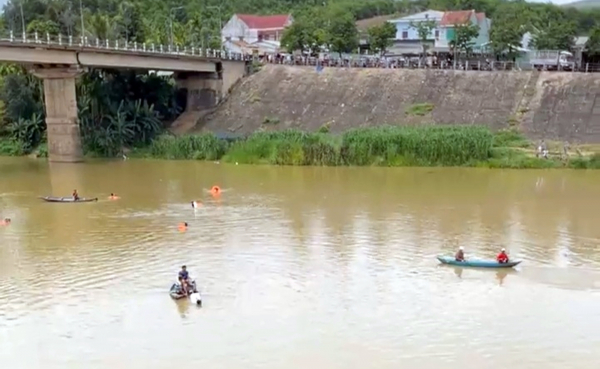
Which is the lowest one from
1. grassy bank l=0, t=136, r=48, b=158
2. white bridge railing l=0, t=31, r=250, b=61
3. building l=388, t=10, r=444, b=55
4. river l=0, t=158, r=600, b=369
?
river l=0, t=158, r=600, b=369

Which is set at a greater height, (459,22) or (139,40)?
(459,22)

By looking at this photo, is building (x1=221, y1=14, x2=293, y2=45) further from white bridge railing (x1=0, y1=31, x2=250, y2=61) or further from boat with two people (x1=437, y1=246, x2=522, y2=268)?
boat with two people (x1=437, y1=246, x2=522, y2=268)

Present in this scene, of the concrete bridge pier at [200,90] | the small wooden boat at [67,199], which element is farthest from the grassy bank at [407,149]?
the small wooden boat at [67,199]

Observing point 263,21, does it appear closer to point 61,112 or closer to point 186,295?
point 61,112

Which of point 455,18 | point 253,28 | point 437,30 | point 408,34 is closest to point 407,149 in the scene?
point 437,30

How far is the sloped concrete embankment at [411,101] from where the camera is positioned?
189 ft

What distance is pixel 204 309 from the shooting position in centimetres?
2288

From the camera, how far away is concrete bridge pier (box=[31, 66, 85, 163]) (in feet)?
183

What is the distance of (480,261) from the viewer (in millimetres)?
26859

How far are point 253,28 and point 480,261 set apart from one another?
9077cm

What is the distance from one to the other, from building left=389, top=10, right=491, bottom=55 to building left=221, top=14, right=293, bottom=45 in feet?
65.0

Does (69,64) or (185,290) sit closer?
(185,290)

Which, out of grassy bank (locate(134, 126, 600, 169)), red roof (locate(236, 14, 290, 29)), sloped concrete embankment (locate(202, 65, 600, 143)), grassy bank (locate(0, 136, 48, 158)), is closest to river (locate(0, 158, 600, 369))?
grassy bank (locate(134, 126, 600, 169))

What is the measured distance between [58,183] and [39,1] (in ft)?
203
